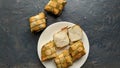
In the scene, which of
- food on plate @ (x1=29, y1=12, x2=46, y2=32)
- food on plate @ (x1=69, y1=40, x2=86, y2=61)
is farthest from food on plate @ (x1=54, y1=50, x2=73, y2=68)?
food on plate @ (x1=29, y1=12, x2=46, y2=32)

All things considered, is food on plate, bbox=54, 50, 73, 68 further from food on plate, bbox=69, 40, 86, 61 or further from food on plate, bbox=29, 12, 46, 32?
food on plate, bbox=29, 12, 46, 32

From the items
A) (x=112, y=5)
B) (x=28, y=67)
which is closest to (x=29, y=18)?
(x=28, y=67)

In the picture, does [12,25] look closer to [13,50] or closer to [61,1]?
[13,50]

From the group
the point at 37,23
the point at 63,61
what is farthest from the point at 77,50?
the point at 37,23

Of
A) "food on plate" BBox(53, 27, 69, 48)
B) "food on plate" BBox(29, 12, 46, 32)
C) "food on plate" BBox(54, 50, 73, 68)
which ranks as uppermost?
"food on plate" BBox(29, 12, 46, 32)

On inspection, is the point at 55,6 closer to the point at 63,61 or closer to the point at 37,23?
the point at 37,23
